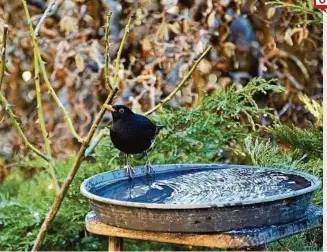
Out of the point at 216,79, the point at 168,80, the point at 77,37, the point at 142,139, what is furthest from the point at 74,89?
the point at 142,139

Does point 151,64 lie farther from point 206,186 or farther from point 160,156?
point 206,186

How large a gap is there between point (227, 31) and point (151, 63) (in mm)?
446

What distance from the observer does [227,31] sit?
12.4 ft

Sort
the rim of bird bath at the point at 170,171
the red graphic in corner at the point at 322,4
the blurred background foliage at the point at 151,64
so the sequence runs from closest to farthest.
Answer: the rim of bird bath at the point at 170,171
the red graphic in corner at the point at 322,4
the blurred background foliage at the point at 151,64

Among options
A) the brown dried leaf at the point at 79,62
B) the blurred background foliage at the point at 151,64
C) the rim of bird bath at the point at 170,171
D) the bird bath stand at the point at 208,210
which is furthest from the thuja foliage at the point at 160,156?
the brown dried leaf at the point at 79,62

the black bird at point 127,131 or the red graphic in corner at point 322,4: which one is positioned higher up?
the red graphic in corner at point 322,4

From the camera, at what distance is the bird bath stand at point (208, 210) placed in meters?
1.64

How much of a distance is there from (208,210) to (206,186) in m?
0.35

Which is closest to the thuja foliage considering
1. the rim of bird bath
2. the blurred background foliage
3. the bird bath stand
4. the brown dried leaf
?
the blurred background foliage

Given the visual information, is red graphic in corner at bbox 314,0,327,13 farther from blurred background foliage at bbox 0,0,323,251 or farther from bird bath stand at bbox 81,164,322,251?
blurred background foliage at bbox 0,0,323,251

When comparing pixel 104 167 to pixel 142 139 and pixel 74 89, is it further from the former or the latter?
pixel 74 89

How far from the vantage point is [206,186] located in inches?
77.7

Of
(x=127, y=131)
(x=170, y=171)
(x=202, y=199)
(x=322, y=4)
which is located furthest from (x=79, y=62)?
(x=202, y=199)

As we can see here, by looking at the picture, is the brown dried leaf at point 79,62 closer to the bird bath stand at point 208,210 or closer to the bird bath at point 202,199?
the bird bath at point 202,199
